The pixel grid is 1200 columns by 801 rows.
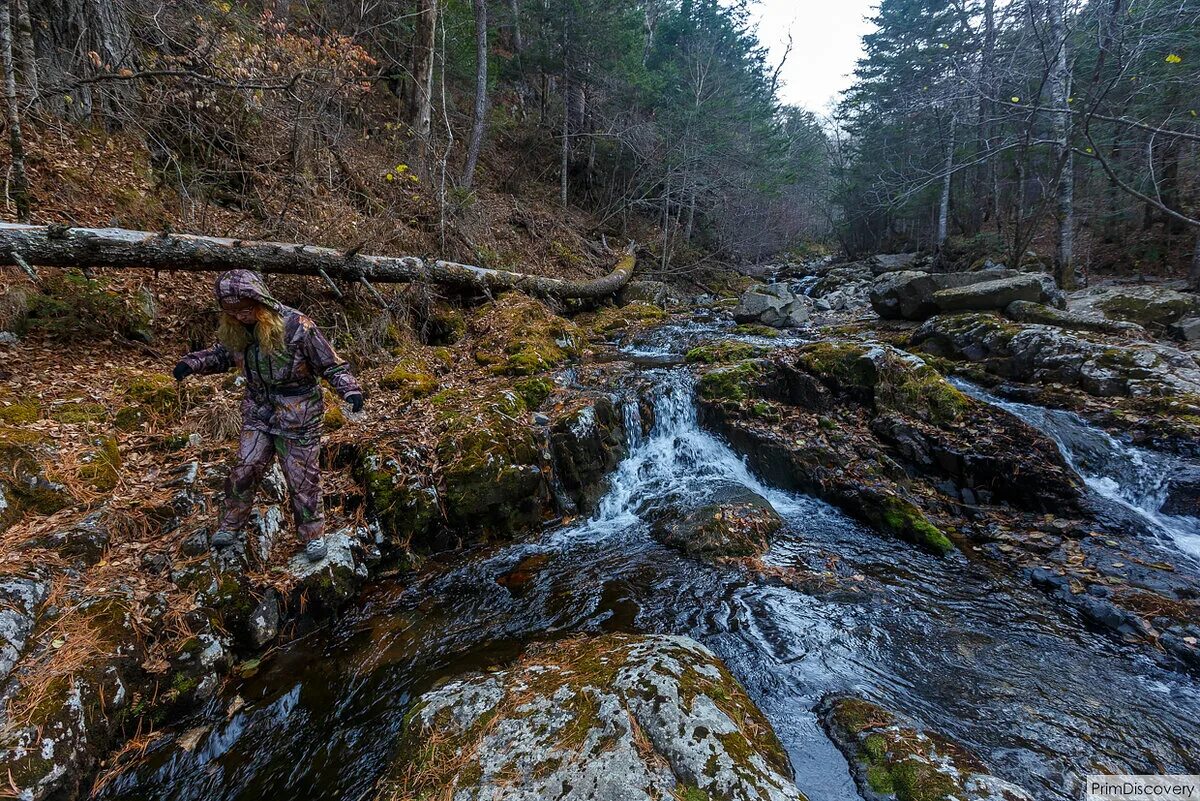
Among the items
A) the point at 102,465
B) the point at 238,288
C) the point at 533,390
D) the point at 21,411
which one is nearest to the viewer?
the point at 238,288

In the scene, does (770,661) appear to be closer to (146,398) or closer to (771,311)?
(146,398)

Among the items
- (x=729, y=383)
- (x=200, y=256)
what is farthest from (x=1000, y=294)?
(x=200, y=256)

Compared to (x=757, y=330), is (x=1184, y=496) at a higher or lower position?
lower

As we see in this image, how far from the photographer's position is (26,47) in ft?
18.6

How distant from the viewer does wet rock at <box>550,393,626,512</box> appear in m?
6.10

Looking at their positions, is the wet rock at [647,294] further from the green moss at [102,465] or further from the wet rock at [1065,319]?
the green moss at [102,465]

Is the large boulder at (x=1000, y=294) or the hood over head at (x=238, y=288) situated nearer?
the hood over head at (x=238, y=288)

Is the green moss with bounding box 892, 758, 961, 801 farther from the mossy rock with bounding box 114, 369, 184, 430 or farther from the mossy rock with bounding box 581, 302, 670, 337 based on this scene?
the mossy rock with bounding box 581, 302, 670, 337

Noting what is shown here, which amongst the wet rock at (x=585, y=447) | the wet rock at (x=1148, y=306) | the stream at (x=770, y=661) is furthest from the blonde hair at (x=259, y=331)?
the wet rock at (x=1148, y=306)

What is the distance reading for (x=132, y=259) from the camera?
546 centimetres

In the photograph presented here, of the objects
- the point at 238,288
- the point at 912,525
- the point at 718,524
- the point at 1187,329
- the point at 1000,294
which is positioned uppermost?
the point at 238,288

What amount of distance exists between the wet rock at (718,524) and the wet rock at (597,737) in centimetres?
221

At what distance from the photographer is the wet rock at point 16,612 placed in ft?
8.79

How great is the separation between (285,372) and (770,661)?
180 inches
